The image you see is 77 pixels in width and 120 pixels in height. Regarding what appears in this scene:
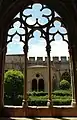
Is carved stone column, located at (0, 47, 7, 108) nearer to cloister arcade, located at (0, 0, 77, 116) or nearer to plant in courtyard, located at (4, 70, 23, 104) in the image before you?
cloister arcade, located at (0, 0, 77, 116)

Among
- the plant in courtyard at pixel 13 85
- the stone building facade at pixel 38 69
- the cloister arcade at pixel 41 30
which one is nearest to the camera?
the cloister arcade at pixel 41 30

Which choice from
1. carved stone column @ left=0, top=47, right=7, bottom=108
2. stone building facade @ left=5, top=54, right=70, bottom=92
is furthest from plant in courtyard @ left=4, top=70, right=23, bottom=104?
carved stone column @ left=0, top=47, right=7, bottom=108

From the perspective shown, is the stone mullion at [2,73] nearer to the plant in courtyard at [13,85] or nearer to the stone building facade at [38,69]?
the plant in courtyard at [13,85]

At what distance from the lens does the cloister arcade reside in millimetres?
4648

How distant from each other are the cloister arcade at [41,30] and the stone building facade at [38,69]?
1210cm

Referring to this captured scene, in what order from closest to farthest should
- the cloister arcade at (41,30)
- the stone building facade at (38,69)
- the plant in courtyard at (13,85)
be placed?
the cloister arcade at (41,30), the plant in courtyard at (13,85), the stone building facade at (38,69)

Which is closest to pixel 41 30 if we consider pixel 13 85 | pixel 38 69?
pixel 13 85

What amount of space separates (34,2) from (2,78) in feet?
6.56

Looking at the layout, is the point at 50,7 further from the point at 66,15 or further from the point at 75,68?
the point at 75,68

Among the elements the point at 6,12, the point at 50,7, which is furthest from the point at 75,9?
the point at 6,12

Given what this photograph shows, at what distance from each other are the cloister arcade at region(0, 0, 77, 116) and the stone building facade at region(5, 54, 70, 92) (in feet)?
39.7

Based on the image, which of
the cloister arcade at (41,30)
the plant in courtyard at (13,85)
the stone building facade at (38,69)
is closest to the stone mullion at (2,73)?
the cloister arcade at (41,30)

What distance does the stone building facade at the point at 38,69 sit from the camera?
18.2 metres

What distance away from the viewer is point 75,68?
15.9 ft
